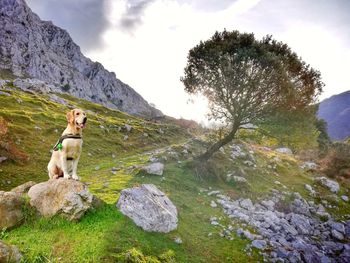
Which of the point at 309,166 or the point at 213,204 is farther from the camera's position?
the point at 309,166

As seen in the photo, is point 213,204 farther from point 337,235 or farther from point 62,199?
point 62,199

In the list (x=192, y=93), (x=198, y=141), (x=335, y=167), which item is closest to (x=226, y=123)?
(x=192, y=93)

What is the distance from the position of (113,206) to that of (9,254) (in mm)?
5809

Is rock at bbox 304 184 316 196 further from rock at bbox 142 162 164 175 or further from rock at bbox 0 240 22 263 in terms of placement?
rock at bbox 0 240 22 263

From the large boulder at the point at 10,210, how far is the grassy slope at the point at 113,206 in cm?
40

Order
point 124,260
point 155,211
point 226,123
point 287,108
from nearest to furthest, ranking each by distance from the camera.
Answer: point 124,260 → point 155,211 → point 287,108 → point 226,123

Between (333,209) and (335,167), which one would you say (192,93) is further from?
(335,167)

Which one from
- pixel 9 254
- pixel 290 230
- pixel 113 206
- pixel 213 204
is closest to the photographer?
pixel 9 254

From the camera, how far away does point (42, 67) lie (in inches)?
7756

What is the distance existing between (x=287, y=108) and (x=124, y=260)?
794 inches

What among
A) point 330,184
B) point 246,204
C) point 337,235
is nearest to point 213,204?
point 246,204

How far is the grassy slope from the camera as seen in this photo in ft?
34.6

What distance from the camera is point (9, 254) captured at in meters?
8.59

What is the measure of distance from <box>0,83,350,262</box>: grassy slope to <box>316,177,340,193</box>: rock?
1191 mm
